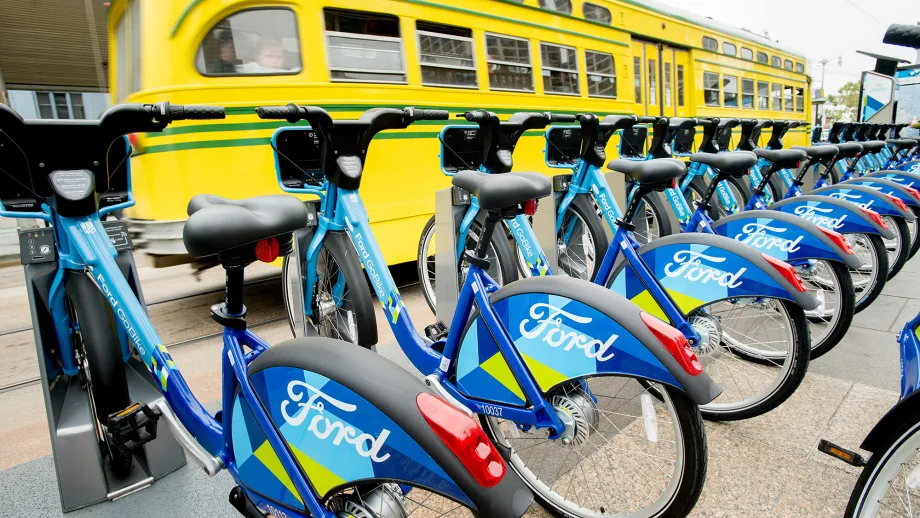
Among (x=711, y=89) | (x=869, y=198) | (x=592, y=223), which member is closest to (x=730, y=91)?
(x=711, y=89)

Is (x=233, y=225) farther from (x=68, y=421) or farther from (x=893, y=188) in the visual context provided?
(x=893, y=188)

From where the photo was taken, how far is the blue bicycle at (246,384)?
3.93ft

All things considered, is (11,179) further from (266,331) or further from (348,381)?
(266,331)

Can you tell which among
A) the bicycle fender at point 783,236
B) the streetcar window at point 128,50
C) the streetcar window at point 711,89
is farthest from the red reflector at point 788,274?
the streetcar window at point 711,89

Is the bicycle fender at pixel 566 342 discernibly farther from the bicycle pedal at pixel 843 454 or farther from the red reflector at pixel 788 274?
the red reflector at pixel 788 274

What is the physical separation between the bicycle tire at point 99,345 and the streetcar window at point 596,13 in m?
6.27

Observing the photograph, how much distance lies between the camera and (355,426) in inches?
49.1

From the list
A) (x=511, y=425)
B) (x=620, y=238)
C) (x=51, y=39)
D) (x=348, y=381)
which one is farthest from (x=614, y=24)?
(x=51, y=39)

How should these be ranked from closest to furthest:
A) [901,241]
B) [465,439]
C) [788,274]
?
[465,439], [788,274], [901,241]

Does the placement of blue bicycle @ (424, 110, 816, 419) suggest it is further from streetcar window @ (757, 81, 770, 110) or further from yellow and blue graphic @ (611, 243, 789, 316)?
streetcar window @ (757, 81, 770, 110)

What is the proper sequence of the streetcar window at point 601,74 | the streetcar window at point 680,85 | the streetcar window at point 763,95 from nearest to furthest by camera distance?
1. the streetcar window at point 601,74
2. the streetcar window at point 680,85
3. the streetcar window at point 763,95

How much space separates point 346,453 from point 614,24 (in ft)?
23.8

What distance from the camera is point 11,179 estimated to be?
1955 millimetres

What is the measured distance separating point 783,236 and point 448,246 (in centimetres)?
179
